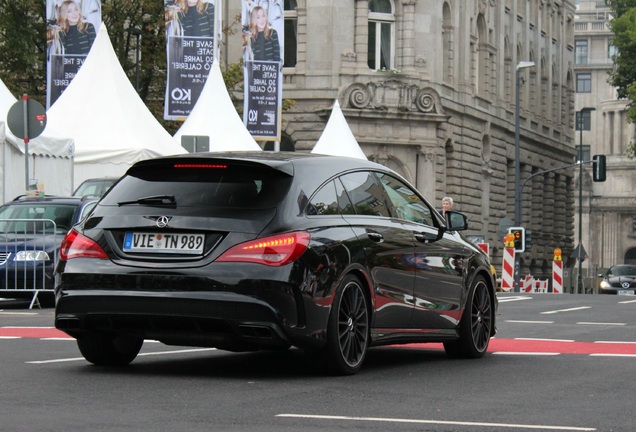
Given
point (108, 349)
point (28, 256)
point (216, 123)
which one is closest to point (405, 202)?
point (108, 349)

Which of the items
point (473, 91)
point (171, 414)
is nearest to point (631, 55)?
point (473, 91)

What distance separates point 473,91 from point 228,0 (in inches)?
495

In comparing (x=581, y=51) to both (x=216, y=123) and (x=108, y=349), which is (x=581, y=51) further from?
(x=108, y=349)

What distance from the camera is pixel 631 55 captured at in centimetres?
6881

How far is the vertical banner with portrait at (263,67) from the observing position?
4241 cm

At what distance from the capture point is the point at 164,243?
10023 millimetres

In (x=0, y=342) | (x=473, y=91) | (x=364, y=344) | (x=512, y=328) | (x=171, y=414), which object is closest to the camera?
(x=171, y=414)

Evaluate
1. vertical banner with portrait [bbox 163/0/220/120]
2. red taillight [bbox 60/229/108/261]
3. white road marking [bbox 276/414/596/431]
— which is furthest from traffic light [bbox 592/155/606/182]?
white road marking [bbox 276/414/596/431]

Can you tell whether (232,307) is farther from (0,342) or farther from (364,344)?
(0,342)

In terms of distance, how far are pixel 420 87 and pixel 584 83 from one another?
104 meters

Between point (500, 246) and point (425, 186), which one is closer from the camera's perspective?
point (425, 186)

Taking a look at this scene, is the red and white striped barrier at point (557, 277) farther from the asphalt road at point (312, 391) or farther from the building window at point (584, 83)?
the building window at point (584, 83)

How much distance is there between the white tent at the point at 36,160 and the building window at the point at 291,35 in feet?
99.4

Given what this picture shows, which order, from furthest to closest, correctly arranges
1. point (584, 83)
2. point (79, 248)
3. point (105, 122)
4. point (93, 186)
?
point (584, 83), point (105, 122), point (93, 186), point (79, 248)
